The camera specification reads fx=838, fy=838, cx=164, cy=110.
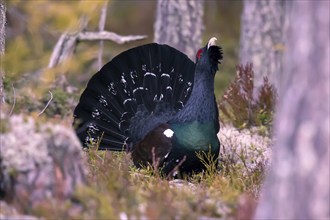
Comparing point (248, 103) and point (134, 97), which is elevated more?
point (134, 97)

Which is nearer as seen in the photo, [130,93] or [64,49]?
[130,93]

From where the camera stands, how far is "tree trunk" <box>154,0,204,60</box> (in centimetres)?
1238

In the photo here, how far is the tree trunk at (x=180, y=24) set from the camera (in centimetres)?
1238

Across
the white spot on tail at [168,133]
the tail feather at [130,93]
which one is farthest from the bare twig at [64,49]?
the white spot on tail at [168,133]

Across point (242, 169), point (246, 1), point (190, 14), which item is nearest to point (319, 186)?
point (242, 169)

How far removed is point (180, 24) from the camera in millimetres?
12477

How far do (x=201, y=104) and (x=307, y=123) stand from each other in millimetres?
3754

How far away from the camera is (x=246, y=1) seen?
13930 mm

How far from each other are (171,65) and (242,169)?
5.34 ft

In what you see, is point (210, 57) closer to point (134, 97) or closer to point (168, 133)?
point (168, 133)

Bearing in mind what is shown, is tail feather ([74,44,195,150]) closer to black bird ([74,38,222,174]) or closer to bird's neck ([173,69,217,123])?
black bird ([74,38,222,174])

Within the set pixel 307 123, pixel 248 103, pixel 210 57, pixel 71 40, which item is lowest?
pixel 248 103

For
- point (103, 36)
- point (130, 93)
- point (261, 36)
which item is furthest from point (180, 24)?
point (130, 93)

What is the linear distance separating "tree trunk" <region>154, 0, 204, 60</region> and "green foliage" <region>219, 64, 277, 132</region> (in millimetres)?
2219
